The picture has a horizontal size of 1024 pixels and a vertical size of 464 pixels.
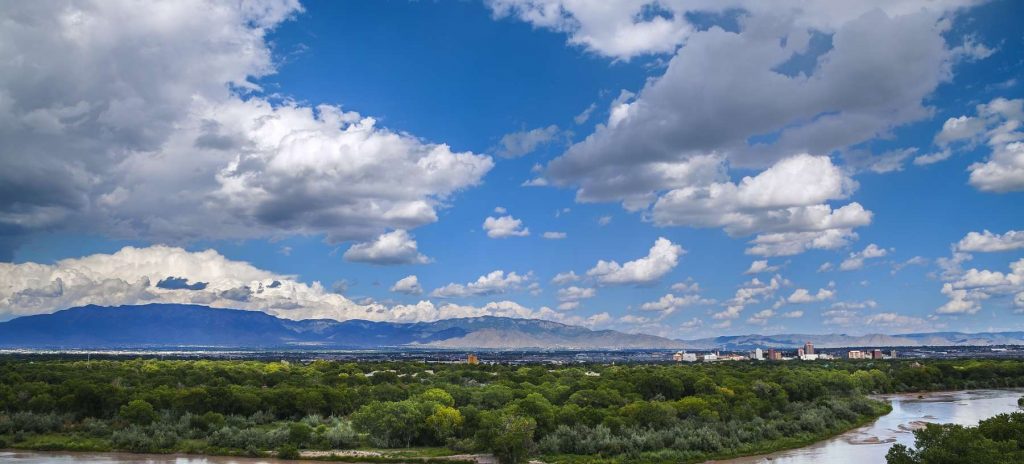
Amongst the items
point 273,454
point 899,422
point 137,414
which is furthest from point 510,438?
point 899,422

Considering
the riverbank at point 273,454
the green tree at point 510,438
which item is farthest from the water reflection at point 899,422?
the green tree at point 510,438

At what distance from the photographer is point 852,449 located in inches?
2111

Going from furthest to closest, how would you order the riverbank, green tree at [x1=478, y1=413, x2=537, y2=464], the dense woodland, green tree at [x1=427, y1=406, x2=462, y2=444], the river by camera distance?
green tree at [x1=427, y1=406, x2=462, y2=444], the dense woodland, the river, the riverbank, green tree at [x1=478, y1=413, x2=537, y2=464]

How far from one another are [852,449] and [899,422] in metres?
20.3

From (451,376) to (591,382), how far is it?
27.3m

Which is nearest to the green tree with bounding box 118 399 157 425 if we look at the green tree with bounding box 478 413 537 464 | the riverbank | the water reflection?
the riverbank

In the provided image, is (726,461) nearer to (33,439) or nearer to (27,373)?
(33,439)

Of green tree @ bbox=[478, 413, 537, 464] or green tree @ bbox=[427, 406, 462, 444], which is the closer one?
green tree @ bbox=[478, 413, 537, 464]

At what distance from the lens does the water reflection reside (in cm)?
4991

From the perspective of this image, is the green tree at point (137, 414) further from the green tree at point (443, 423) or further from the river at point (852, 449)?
the green tree at point (443, 423)

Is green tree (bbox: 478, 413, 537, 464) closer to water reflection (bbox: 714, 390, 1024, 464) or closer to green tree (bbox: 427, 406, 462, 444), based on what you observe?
green tree (bbox: 427, 406, 462, 444)

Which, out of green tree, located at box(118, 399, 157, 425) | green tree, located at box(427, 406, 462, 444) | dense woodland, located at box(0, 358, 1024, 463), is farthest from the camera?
green tree, located at box(118, 399, 157, 425)

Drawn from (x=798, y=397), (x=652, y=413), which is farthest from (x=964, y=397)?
(x=652, y=413)

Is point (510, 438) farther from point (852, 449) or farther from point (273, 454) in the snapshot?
point (852, 449)
